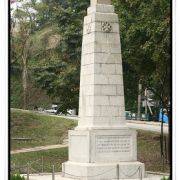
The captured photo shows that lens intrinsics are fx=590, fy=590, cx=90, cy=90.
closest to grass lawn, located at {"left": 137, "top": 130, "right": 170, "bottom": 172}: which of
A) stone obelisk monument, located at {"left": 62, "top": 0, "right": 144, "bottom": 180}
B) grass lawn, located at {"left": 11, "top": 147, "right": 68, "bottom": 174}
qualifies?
grass lawn, located at {"left": 11, "top": 147, "right": 68, "bottom": 174}

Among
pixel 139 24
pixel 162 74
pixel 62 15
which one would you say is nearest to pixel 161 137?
pixel 162 74

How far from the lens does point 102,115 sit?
13.9 metres

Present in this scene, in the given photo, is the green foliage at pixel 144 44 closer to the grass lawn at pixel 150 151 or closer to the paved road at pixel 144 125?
the grass lawn at pixel 150 151

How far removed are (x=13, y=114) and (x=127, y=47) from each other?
20.4 ft

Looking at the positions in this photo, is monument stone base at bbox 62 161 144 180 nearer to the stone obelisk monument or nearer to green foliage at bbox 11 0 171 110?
the stone obelisk monument

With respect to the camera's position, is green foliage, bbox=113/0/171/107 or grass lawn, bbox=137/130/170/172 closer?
grass lawn, bbox=137/130/170/172

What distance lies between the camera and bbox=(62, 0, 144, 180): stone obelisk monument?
13531mm

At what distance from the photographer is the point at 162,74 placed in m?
19.8

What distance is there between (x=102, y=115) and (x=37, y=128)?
10217 mm

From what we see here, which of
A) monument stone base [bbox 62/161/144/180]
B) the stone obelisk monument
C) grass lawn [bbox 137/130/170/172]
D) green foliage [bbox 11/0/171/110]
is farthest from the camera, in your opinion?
green foliage [bbox 11/0/171/110]

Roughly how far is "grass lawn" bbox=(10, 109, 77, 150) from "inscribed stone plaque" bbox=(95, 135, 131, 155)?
8634 mm

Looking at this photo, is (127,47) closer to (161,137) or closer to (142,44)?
(142,44)

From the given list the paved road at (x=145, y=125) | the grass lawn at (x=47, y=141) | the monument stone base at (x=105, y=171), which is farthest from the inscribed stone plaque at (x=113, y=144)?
the paved road at (x=145, y=125)

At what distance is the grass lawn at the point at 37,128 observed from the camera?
890 inches
